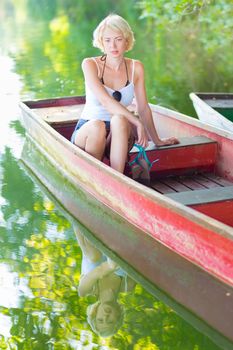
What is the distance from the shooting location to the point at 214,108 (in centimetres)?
602

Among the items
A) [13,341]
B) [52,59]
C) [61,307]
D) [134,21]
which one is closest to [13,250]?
[61,307]

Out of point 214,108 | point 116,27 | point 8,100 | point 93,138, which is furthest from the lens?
point 8,100

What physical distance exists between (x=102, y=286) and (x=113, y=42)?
133 cm

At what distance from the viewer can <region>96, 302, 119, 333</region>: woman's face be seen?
11.3 ft

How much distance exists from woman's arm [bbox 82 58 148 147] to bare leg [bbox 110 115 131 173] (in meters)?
0.04

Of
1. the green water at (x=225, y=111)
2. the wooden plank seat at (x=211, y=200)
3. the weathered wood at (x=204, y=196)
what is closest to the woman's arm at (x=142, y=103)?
the wooden plank seat at (x=211, y=200)

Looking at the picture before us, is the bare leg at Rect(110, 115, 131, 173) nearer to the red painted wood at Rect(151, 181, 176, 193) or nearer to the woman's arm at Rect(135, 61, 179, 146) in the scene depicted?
the woman's arm at Rect(135, 61, 179, 146)

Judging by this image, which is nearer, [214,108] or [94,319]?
[94,319]

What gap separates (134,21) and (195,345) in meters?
12.5

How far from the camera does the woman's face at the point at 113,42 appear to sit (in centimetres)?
400

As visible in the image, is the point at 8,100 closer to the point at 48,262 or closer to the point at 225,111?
the point at 225,111

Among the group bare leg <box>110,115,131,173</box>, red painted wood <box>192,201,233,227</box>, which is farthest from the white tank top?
red painted wood <box>192,201,233,227</box>

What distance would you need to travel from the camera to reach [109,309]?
142 inches

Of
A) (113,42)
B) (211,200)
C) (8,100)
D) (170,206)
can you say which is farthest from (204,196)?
(8,100)
